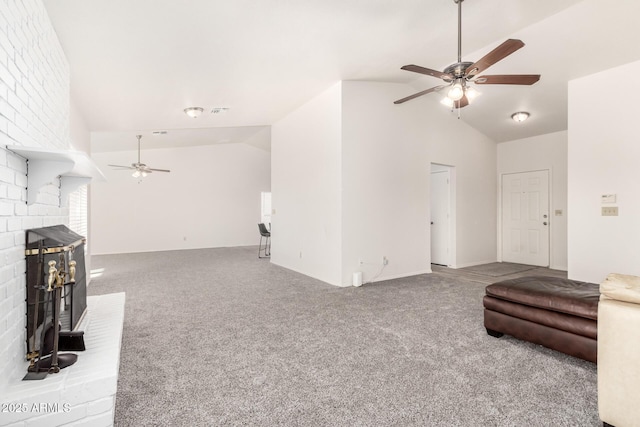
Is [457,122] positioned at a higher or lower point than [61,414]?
higher

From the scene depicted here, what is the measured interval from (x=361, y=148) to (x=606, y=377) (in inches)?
144

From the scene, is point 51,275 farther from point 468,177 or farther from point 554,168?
point 554,168

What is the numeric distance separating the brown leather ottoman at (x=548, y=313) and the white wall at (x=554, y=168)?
13.1ft

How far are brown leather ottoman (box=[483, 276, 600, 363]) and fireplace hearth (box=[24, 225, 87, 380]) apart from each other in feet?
9.37

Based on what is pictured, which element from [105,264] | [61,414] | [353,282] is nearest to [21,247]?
[61,414]

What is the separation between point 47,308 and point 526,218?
7.16 meters

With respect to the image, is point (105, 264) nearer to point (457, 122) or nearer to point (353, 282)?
point (353, 282)

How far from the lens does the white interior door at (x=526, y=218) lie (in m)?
6.05

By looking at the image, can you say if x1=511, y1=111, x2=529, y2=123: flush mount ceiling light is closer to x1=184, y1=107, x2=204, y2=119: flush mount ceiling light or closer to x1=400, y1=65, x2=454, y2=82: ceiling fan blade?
x1=400, y1=65, x2=454, y2=82: ceiling fan blade

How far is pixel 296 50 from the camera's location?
3.35 metres

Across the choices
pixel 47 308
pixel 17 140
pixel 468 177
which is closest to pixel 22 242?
pixel 47 308

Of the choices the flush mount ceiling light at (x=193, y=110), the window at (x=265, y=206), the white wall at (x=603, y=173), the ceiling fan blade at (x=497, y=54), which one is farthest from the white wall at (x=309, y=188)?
the window at (x=265, y=206)

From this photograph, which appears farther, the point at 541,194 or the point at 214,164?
the point at 214,164

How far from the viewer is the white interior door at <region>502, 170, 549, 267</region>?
6.05m
